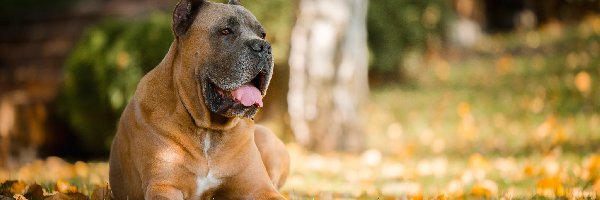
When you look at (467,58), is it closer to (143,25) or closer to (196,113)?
(143,25)

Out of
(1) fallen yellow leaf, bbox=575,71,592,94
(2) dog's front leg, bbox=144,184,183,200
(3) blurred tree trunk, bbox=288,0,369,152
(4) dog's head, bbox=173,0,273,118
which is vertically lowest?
(2) dog's front leg, bbox=144,184,183,200

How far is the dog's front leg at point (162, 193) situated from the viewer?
172 inches

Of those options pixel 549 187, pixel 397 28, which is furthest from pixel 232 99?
pixel 397 28

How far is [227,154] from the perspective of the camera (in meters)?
4.67

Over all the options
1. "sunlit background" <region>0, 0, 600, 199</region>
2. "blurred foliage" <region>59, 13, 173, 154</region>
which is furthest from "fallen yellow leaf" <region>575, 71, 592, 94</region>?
"blurred foliage" <region>59, 13, 173, 154</region>

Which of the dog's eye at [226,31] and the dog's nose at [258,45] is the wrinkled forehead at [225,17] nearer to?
the dog's eye at [226,31]

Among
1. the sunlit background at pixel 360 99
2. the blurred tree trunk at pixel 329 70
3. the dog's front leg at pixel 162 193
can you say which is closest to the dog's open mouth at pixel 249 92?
the dog's front leg at pixel 162 193

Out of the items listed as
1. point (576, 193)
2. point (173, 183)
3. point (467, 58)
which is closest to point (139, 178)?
point (173, 183)

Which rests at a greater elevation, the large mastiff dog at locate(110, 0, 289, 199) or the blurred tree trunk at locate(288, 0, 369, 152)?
the blurred tree trunk at locate(288, 0, 369, 152)

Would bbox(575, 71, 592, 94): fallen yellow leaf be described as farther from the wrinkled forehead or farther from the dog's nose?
the dog's nose

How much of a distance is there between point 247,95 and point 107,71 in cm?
697

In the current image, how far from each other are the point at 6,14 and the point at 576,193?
14.6 meters

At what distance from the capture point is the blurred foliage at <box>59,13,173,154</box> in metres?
11.0

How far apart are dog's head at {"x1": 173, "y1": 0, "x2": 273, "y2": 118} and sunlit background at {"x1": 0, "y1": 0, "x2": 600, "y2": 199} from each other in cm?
127
